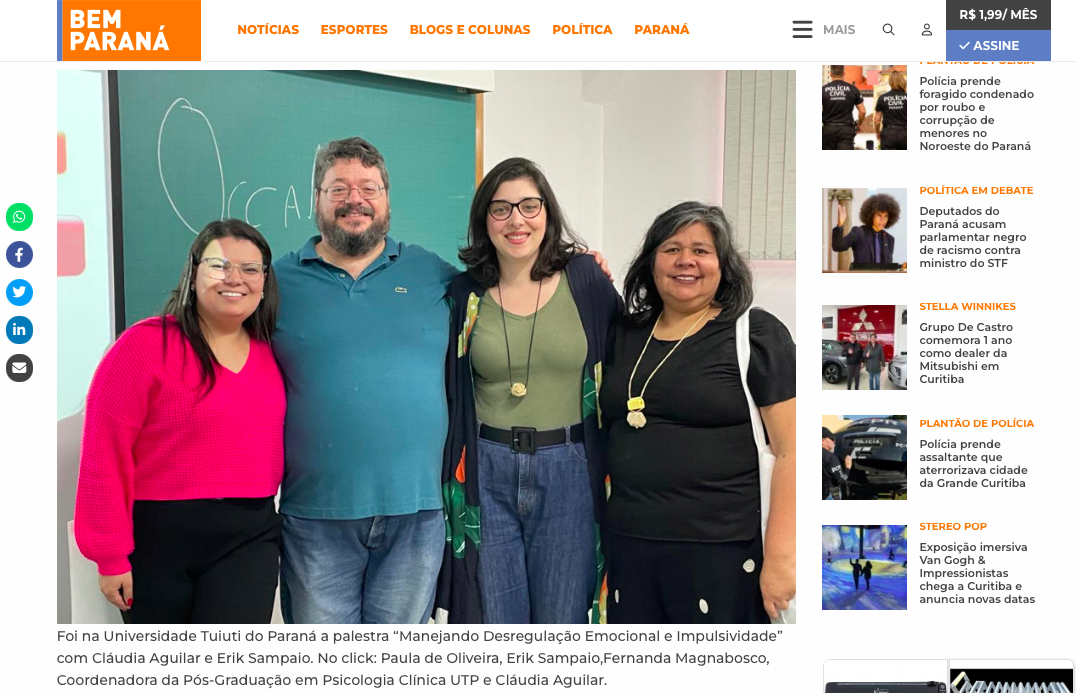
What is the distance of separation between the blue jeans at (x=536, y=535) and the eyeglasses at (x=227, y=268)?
0.53 meters

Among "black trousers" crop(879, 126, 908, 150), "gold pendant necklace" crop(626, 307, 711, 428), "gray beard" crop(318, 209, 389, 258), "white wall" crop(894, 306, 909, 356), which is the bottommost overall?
"gold pendant necklace" crop(626, 307, 711, 428)

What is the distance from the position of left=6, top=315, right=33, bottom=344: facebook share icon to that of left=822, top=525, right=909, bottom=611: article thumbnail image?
1.35 metres

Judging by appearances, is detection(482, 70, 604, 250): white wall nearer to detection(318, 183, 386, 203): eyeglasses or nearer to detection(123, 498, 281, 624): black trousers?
detection(318, 183, 386, 203): eyeglasses

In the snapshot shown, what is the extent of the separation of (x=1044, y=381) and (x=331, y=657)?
1270 millimetres

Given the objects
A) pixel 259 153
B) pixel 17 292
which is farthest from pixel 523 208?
pixel 259 153

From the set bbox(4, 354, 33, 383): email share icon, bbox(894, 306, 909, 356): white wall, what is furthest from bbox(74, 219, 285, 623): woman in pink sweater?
bbox(894, 306, 909, 356): white wall

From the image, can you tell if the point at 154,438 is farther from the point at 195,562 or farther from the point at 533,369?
the point at 533,369

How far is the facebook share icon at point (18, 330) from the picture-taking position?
124cm

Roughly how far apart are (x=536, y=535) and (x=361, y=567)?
347mm

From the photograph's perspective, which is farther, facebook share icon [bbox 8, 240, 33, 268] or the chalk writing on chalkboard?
the chalk writing on chalkboard

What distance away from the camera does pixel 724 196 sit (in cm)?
334

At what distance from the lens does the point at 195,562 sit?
137 centimetres

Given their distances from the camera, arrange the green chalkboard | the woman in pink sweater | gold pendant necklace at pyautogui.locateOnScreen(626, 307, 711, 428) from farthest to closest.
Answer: the green chalkboard
gold pendant necklace at pyautogui.locateOnScreen(626, 307, 711, 428)
the woman in pink sweater

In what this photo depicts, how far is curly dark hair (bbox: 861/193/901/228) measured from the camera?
1246mm
